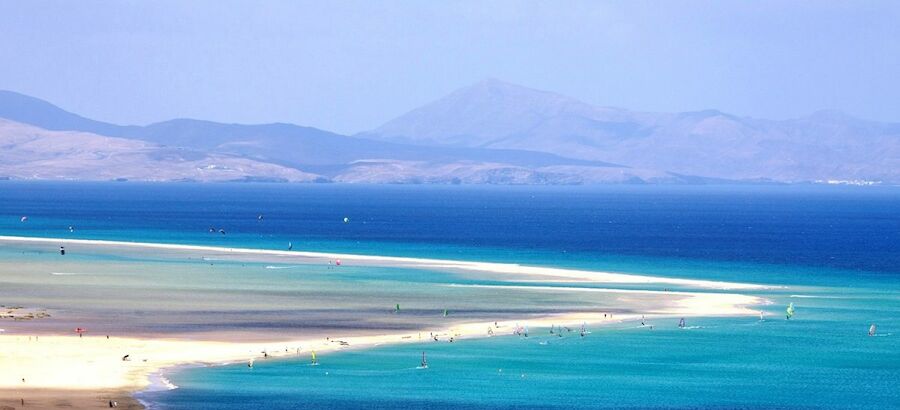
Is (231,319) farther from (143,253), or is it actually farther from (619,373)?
(143,253)

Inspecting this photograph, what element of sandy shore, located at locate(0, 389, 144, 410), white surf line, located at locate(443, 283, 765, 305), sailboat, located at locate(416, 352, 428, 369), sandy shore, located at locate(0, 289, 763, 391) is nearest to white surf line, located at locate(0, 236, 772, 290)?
white surf line, located at locate(443, 283, 765, 305)

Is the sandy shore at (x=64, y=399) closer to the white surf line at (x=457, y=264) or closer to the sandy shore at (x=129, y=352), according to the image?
the sandy shore at (x=129, y=352)

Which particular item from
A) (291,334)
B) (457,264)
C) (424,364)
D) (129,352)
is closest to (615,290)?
(457,264)

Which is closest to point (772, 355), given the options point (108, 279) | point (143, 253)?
point (108, 279)

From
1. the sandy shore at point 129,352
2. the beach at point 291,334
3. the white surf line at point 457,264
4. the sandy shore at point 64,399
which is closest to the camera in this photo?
the sandy shore at point 64,399

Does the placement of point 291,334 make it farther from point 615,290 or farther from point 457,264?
point 457,264

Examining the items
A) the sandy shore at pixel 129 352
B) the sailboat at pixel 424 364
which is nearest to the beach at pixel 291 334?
the sandy shore at pixel 129 352

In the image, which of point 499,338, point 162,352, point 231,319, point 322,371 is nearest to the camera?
point 322,371
